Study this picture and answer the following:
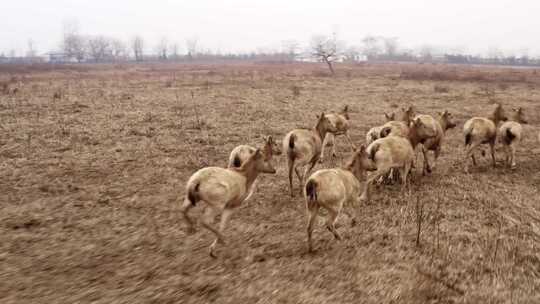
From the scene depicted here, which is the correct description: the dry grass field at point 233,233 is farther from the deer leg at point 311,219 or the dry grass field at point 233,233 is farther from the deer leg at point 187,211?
the deer leg at point 187,211

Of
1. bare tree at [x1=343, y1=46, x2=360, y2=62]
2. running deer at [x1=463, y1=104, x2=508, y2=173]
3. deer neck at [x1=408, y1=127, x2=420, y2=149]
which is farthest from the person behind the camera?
bare tree at [x1=343, y1=46, x2=360, y2=62]

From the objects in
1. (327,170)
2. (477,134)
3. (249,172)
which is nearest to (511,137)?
(477,134)

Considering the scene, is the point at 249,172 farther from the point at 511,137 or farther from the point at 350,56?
the point at 350,56

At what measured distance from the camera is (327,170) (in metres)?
7.59

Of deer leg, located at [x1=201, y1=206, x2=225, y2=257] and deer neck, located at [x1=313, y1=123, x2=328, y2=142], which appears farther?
deer neck, located at [x1=313, y1=123, x2=328, y2=142]

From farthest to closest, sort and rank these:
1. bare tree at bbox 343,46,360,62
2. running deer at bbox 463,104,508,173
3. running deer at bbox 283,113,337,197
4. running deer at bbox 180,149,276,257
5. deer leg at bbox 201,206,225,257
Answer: bare tree at bbox 343,46,360,62 < running deer at bbox 463,104,508,173 < running deer at bbox 283,113,337,197 < deer leg at bbox 201,206,225,257 < running deer at bbox 180,149,276,257

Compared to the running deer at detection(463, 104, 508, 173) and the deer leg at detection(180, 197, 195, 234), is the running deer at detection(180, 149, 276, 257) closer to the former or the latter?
the deer leg at detection(180, 197, 195, 234)

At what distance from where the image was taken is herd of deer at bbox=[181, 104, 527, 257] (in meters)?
7.15

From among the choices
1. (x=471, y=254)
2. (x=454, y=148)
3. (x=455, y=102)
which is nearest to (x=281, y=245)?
(x=471, y=254)

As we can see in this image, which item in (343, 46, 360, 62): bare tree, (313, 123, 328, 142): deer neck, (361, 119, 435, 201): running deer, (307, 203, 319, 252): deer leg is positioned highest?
(343, 46, 360, 62): bare tree

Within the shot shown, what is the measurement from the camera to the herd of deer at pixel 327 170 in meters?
7.15

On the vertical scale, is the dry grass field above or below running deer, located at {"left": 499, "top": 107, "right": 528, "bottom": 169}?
below

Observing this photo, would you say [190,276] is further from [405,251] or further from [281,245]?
[405,251]

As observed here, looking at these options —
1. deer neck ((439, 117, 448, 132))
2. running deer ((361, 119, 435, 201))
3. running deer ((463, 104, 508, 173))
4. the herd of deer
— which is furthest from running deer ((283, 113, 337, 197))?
deer neck ((439, 117, 448, 132))
